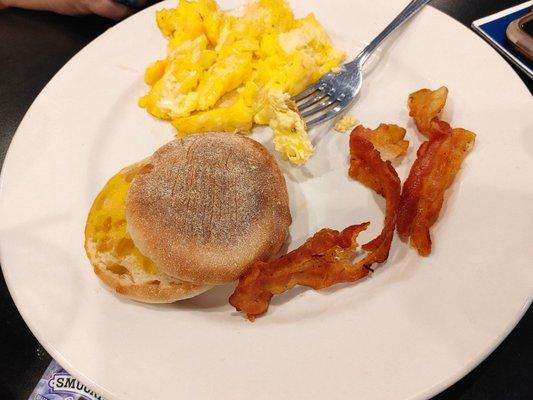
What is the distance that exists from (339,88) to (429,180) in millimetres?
671

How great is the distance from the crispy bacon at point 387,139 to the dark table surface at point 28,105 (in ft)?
2.53

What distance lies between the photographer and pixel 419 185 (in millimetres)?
1867

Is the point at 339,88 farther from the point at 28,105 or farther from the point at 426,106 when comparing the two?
the point at 28,105

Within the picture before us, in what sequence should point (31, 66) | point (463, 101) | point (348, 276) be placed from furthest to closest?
point (31, 66), point (463, 101), point (348, 276)

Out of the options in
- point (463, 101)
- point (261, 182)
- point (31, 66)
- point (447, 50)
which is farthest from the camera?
point (31, 66)

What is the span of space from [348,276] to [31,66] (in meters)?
2.32

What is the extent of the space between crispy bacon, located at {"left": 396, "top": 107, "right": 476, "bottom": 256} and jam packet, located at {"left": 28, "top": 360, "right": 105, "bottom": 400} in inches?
49.6

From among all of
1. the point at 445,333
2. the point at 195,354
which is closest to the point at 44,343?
the point at 195,354

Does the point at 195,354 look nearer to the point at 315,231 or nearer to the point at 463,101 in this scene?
the point at 315,231

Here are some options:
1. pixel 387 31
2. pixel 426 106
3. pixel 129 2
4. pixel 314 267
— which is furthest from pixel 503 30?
pixel 129 2

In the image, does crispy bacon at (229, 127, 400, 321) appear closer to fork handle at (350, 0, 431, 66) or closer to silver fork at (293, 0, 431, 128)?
silver fork at (293, 0, 431, 128)

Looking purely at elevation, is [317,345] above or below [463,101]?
below

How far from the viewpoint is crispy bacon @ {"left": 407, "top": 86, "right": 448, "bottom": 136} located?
6.66 feet

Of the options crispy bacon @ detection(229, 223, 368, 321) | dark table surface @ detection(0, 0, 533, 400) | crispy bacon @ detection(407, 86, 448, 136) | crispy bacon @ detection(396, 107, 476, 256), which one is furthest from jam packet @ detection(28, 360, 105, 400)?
crispy bacon @ detection(407, 86, 448, 136)
